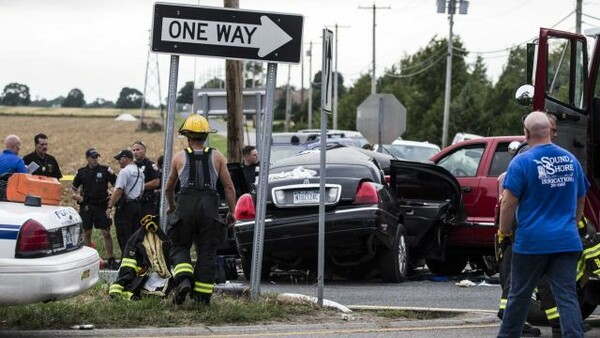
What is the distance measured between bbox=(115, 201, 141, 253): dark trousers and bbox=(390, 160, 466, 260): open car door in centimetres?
420

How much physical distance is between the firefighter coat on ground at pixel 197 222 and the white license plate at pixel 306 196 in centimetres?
304

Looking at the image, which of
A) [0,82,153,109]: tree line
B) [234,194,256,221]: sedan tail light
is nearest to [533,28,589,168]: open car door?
[234,194,256,221]: sedan tail light

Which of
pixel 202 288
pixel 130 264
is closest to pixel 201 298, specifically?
pixel 202 288

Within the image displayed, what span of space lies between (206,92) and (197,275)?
1204 centimetres

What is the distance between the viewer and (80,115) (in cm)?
13762

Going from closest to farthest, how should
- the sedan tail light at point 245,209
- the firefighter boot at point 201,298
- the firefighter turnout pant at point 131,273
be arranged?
the firefighter boot at point 201,298, the firefighter turnout pant at point 131,273, the sedan tail light at point 245,209

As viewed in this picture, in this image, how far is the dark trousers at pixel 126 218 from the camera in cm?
1652

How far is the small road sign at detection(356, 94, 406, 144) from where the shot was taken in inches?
925

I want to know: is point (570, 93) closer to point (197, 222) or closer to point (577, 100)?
point (577, 100)

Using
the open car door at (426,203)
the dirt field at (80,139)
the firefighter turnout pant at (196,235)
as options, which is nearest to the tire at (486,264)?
the open car door at (426,203)

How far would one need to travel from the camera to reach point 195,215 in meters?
9.81

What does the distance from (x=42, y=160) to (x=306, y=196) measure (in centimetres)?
532

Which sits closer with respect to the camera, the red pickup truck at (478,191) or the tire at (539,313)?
the tire at (539,313)

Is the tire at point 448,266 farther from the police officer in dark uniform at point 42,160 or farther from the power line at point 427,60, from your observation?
the power line at point 427,60
